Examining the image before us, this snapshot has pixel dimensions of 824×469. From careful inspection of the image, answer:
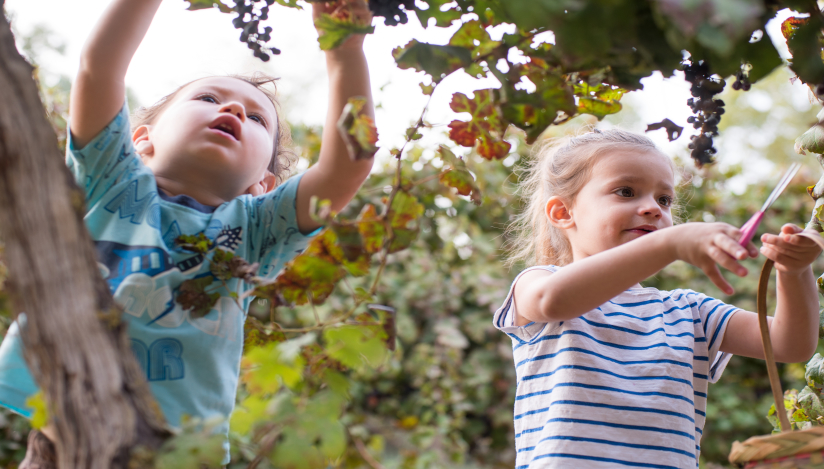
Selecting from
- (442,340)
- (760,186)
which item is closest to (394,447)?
(442,340)

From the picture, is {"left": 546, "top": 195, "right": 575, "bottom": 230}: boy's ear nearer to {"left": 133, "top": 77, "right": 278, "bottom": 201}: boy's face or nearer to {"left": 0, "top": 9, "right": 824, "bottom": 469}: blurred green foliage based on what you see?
{"left": 133, "top": 77, "right": 278, "bottom": 201}: boy's face

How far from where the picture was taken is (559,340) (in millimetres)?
1274

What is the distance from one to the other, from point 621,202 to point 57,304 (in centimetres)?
114

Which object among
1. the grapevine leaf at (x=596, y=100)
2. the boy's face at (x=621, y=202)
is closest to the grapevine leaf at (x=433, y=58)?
the grapevine leaf at (x=596, y=100)

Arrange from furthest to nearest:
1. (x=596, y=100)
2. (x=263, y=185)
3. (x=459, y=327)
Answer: (x=459, y=327) < (x=263, y=185) < (x=596, y=100)

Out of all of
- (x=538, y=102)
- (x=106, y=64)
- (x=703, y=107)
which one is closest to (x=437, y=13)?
(x=538, y=102)

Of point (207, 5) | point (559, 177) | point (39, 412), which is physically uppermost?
point (559, 177)

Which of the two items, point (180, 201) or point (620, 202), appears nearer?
point (180, 201)

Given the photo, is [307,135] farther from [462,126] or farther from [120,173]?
[462,126]

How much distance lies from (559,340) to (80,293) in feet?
3.14

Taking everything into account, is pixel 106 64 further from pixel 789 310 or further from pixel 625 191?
pixel 789 310

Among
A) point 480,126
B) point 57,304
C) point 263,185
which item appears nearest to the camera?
point 57,304

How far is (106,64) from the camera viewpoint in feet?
3.53

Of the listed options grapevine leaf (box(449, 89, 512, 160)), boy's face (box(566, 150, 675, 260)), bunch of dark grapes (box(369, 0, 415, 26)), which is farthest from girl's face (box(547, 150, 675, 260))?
bunch of dark grapes (box(369, 0, 415, 26))
